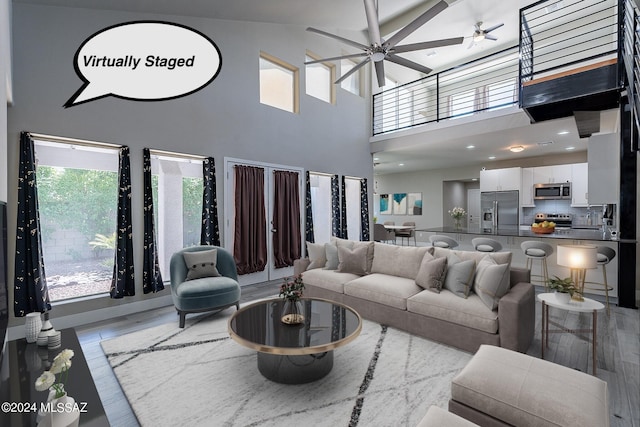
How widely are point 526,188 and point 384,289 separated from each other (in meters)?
6.38

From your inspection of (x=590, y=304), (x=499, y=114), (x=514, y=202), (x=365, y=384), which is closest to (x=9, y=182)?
(x=365, y=384)

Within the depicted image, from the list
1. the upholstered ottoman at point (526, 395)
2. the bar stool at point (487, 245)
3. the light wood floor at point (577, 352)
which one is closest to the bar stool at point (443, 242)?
the bar stool at point (487, 245)

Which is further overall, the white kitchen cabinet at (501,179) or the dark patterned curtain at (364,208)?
the white kitchen cabinet at (501,179)

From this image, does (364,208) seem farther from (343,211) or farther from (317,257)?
(317,257)

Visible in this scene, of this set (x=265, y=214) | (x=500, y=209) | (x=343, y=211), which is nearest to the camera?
(x=265, y=214)

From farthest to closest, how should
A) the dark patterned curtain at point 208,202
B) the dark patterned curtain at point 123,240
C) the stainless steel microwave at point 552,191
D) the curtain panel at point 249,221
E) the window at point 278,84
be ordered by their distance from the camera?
the stainless steel microwave at point 552,191 < the window at point 278,84 < the curtain panel at point 249,221 < the dark patterned curtain at point 208,202 < the dark patterned curtain at point 123,240

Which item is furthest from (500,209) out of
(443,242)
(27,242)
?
(27,242)

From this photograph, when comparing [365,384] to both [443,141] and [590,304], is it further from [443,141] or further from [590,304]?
[443,141]

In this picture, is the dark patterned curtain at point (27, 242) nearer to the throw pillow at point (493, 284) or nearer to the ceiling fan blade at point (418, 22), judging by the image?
the ceiling fan blade at point (418, 22)

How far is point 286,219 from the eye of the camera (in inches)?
226

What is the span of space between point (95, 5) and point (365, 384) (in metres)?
4.67

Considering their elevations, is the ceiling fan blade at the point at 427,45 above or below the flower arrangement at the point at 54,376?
above

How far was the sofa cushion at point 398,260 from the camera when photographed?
363 cm

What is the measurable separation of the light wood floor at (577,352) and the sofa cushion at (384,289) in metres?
1.15
